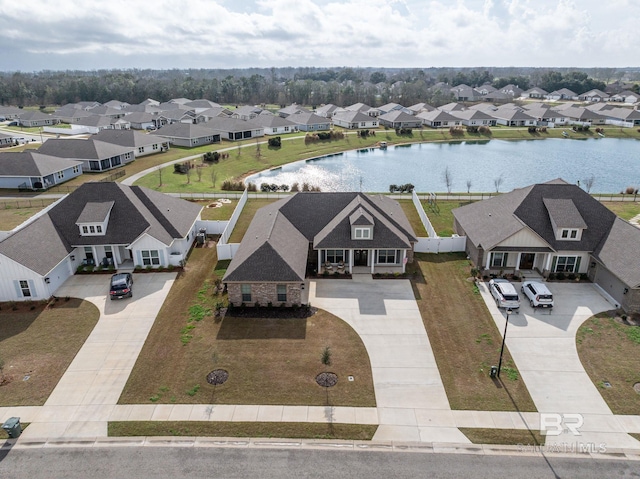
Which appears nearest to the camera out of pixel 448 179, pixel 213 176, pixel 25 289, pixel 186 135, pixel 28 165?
pixel 25 289

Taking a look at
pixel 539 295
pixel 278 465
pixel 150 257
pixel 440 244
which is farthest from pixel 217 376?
pixel 440 244

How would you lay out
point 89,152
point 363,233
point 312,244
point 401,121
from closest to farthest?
point 363,233, point 312,244, point 89,152, point 401,121

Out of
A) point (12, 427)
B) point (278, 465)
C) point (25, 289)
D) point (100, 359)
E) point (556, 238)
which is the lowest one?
point (278, 465)

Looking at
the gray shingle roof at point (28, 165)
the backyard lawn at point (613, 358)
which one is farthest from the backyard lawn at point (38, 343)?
the gray shingle roof at point (28, 165)

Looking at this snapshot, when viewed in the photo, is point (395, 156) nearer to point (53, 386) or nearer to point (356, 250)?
point (356, 250)

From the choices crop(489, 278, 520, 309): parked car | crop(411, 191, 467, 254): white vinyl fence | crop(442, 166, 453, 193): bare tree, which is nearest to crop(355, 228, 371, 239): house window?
crop(411, 191, 467, 254): white vinyl fence

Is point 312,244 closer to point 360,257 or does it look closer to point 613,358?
point 360,257
